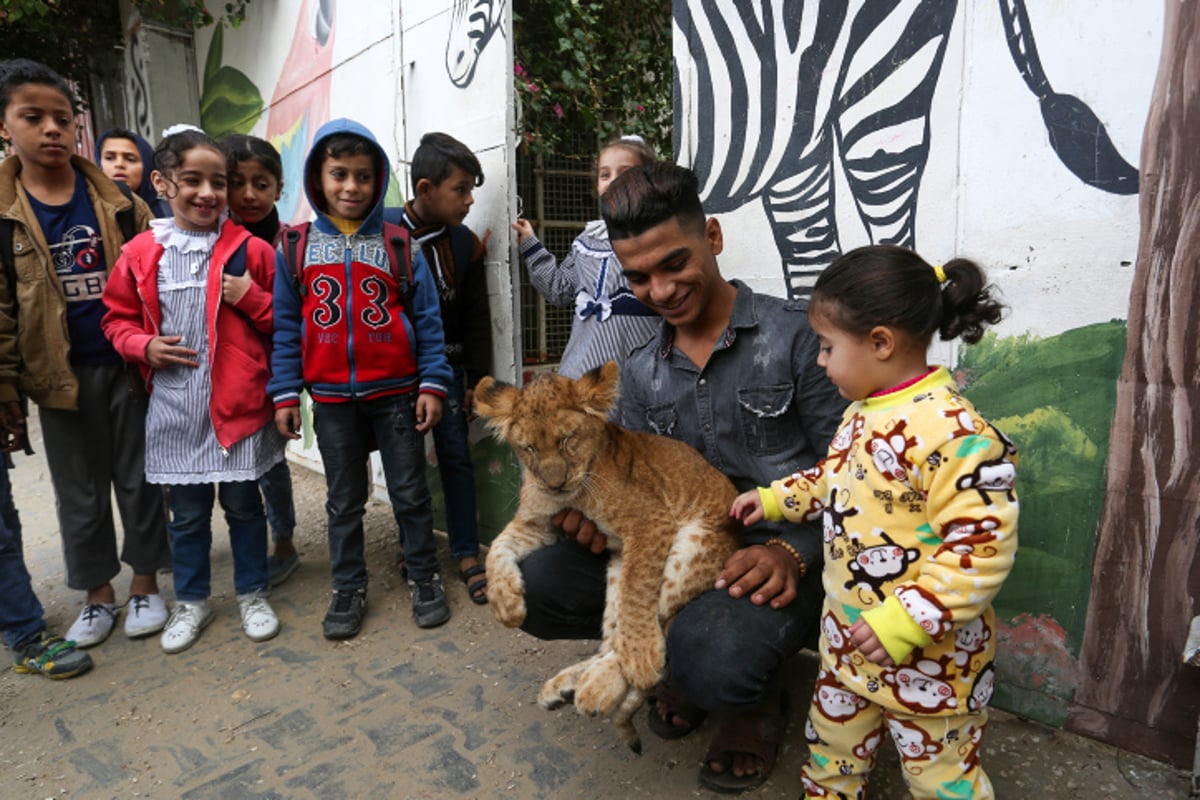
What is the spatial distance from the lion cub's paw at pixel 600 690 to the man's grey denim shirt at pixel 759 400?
65 cm

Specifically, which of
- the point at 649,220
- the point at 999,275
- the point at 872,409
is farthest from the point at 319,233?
the point at 999,275

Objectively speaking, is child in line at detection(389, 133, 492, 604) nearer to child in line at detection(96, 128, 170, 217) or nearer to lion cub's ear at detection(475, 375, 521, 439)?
lion cub's ear at detection(475, 375, 521, 439)

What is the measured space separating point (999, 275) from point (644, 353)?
1.20m

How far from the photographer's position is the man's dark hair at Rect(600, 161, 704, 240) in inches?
80.2

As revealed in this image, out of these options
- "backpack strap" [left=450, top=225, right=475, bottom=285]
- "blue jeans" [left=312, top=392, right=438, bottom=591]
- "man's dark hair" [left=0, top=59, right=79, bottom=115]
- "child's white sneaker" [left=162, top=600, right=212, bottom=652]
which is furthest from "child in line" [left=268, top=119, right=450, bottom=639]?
"man's dark hair" [left=0, top=59, right=79, bottom=115]

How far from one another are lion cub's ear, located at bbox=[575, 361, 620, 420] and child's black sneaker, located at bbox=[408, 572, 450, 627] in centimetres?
179

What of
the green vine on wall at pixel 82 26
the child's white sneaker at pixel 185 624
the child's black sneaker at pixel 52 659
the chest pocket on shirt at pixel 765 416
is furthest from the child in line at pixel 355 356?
the green vine on wall at pixel 82 26

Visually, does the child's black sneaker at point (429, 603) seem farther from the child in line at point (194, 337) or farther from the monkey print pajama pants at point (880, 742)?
the monkey print pajama pants at point (880, 742)

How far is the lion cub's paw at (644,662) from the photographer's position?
1891 mm

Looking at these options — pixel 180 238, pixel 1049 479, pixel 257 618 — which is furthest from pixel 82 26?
pixel 1049 479

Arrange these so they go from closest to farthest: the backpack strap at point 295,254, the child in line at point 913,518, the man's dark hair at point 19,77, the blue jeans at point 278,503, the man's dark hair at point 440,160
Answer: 1. the child in line at point 913,518
2. the man's dark hair at point 19,77
3. the backpack strap at point 295,254
4. the man's dark hair at point 440,160
5. the blue jeans at point 278,503

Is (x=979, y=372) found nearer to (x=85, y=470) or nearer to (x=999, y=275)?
(x=999, y=275)

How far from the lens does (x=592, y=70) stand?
5.83 m

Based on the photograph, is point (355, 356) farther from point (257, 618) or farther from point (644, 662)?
point (644, 662)
